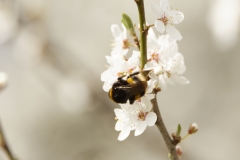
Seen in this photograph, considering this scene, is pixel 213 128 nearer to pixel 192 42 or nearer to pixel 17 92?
pixel 192 42

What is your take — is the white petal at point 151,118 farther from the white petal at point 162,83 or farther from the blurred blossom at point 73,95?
the blurred blossom at point 73,95

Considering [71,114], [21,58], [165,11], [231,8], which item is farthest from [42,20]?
[165,11]

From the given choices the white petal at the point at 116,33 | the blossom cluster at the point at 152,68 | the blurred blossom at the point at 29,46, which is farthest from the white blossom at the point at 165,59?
the blurred blossom at the point at 29,46

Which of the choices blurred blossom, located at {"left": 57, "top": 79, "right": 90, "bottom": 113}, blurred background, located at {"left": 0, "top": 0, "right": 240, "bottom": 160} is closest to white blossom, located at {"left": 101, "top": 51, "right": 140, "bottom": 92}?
blurred background, located at {"left": 0, "top": 0, "right": 240, "bottom": 160}

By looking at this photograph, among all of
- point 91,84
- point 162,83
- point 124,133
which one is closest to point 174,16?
point 162,83

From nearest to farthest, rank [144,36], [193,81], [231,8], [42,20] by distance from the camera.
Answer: [144,36] → [231,8] → [193,81] → [42,20]

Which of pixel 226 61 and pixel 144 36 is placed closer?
pixel 144 36
